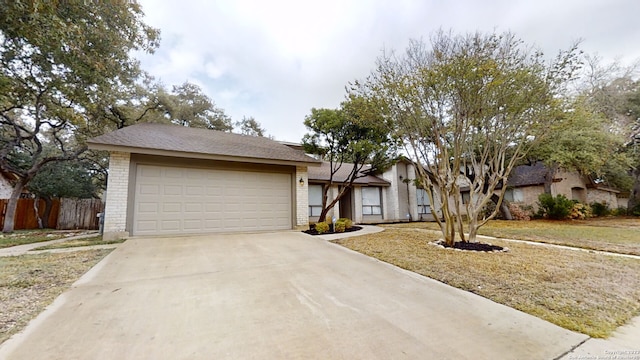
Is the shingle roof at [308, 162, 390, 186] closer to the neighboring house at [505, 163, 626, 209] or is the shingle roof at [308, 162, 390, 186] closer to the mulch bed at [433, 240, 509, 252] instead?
the mulch bed at [433, 240, 509, 252]

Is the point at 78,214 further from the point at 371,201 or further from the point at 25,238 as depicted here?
the point at 371,201

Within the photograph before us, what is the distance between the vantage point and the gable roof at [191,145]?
7.42m

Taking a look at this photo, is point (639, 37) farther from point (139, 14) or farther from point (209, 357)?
point (139, 14)

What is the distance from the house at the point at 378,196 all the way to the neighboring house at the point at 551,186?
6210mm

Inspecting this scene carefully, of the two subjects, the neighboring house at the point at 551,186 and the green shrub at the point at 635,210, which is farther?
the neighboring house at the point at 551,186

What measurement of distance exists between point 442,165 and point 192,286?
5751mm

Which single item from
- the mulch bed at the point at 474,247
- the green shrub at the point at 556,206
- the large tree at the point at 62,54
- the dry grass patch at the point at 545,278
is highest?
the large tree at the point at 62,54

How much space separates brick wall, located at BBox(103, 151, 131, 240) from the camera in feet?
23.5

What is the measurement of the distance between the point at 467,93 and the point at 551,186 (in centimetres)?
1538

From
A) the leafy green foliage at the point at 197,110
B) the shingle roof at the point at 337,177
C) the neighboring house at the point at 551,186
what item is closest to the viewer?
the shingle roof at the point at 337,177

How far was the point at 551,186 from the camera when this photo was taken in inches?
642

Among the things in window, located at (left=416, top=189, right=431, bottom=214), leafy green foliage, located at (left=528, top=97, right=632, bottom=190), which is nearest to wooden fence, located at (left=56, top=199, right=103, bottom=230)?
window, located at (left=416, top=189, right=431, bottom=214)

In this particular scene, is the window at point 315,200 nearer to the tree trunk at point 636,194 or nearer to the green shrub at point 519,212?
the green shrub at point 519,212

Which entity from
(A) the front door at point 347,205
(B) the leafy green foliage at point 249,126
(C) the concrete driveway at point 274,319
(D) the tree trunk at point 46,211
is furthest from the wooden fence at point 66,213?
(B) the leafy green foliage at point 249,126
